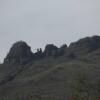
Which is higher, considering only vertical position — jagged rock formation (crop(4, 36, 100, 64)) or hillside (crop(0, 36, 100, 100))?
jagged rock formation (crop(4, 36, 100, 64))

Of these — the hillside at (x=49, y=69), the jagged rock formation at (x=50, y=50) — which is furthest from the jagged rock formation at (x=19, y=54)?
the jagged rock formation at (x=50, y=50)

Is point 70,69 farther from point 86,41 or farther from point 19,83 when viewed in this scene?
point 86,41

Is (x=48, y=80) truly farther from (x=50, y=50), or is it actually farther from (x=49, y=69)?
(x=50, y=50)

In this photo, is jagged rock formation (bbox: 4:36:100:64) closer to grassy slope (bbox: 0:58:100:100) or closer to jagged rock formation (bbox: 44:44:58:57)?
jagged rock formation (bbox: 44:44:58:57)

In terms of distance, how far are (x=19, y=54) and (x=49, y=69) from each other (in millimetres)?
38334

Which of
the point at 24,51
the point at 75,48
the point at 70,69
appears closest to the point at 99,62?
the point at 70,69

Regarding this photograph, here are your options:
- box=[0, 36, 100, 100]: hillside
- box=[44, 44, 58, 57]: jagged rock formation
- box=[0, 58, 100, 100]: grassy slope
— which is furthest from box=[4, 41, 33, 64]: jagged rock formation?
box=[0, 58, 100, 100]: grassy slope

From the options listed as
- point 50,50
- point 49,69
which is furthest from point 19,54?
point 49,69

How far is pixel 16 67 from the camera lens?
6870 inches

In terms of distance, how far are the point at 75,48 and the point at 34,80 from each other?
5464 cm

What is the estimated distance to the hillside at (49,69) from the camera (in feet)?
397

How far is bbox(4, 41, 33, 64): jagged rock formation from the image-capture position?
183688 mm

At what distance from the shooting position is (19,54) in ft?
615

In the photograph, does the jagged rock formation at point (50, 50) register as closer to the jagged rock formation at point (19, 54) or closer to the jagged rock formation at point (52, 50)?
the jagged rock formation at point (52, 50)
